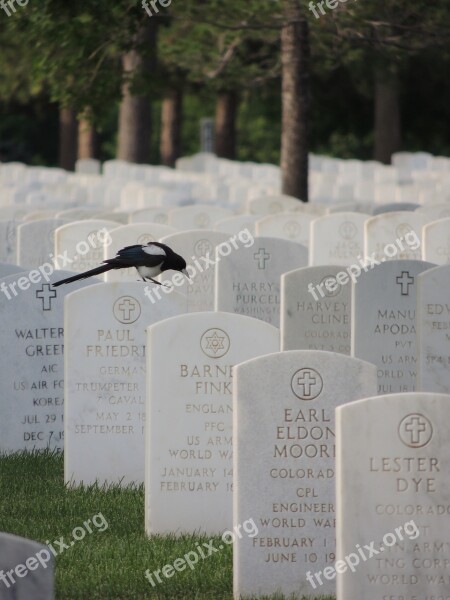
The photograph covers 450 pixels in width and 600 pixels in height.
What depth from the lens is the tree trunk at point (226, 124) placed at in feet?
109

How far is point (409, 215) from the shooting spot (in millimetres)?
12227

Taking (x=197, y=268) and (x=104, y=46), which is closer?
(x=197, y=268)

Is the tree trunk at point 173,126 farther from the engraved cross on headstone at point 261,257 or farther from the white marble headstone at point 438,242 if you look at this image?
the engraved cross on headstone at point 261,257

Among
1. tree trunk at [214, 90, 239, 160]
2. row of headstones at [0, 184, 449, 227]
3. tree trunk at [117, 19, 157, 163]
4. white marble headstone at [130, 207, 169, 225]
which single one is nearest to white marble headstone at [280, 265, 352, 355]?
row of headstones at [0, 184, 449, 227]

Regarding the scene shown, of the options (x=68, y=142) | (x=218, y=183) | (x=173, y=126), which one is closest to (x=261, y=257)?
(x=218, y=183)

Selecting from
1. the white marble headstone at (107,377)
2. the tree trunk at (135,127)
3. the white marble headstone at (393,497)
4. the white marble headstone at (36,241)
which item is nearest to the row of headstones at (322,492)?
the white marble headstone at (393,497)

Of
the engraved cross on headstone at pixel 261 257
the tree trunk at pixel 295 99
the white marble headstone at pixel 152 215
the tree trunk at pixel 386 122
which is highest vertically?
the tree trunk at pixel 386 122

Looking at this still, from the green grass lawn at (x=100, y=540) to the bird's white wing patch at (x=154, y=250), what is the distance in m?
1.40

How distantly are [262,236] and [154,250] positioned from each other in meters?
2.59

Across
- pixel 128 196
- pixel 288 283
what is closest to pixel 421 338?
pixel 288 283

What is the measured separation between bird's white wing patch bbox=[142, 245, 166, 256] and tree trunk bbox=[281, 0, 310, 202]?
577 cm

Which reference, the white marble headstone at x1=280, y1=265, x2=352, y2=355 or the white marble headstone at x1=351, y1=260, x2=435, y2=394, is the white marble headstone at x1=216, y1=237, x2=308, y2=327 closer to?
the white marble headstone at x1=280, y1=265, x2=352, y2=355

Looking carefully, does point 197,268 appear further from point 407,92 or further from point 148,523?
point 407,92

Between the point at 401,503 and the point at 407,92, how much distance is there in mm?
32334
